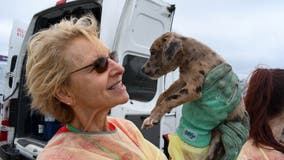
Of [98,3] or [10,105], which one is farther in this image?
[10,105]

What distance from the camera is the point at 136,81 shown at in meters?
4.06

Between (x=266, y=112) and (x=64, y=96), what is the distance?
1262 millimetres

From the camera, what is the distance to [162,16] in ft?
13.5

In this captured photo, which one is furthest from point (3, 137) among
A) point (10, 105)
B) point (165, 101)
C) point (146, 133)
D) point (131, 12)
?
point (165, 101)

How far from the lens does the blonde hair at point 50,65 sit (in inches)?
60.5

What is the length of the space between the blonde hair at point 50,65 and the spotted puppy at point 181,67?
699 mm

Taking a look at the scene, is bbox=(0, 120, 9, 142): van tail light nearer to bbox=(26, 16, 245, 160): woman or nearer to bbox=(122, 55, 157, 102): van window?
bbox=(122, 55, 157, 102): van window

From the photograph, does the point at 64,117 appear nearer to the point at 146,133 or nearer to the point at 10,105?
the point at 146,133

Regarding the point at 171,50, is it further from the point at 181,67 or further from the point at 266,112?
the point at 266,112

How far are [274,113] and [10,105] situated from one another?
14.2 feet

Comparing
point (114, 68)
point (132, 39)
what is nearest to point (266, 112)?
point (114, 68)

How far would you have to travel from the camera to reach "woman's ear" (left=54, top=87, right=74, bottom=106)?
1584 millimetres

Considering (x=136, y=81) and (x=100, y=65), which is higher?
(x=100, y=65)

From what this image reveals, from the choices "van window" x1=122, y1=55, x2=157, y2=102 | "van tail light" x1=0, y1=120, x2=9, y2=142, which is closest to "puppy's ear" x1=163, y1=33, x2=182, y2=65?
"van window" x1=122, y1=55, x2=157, y2=102
